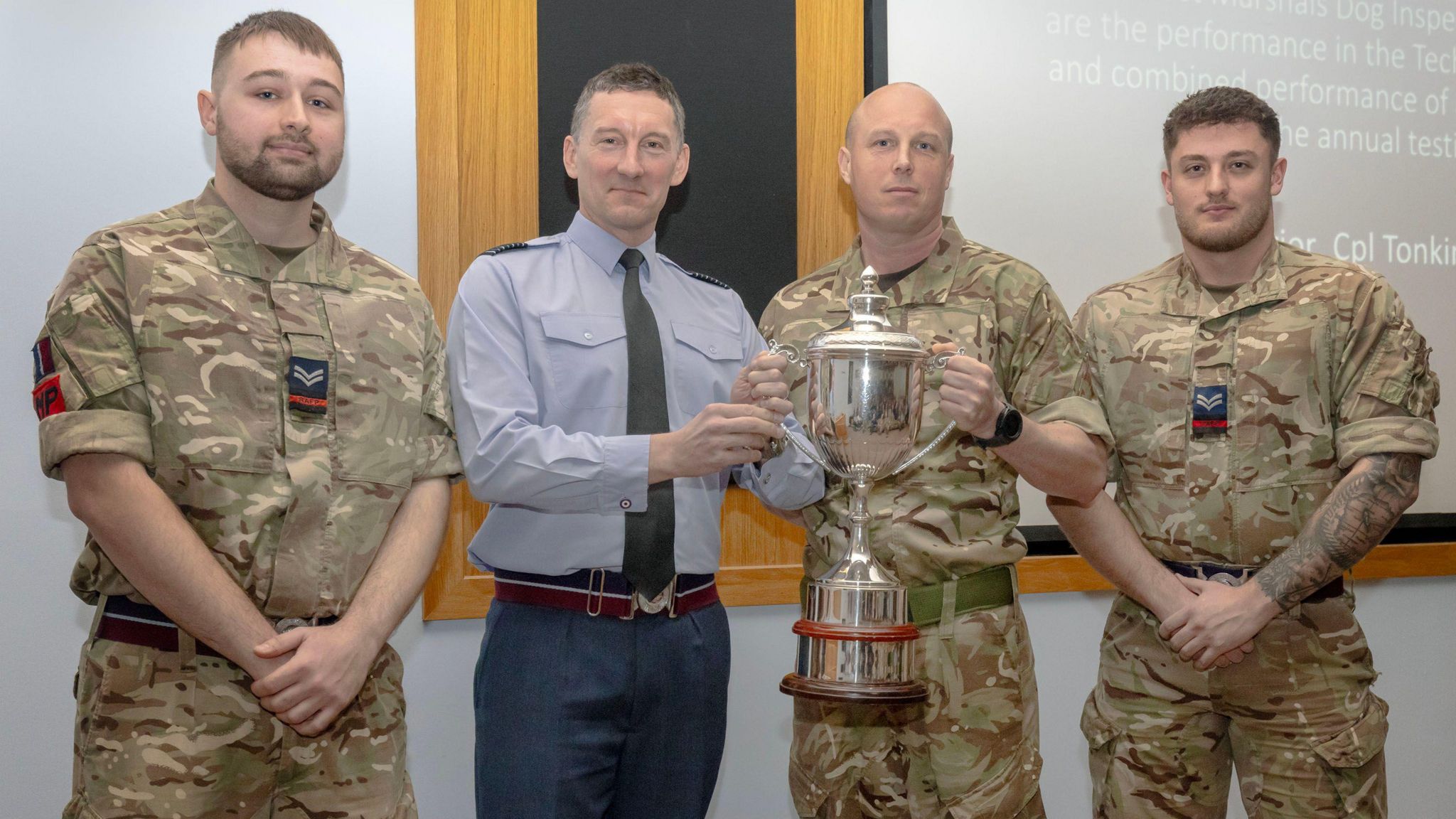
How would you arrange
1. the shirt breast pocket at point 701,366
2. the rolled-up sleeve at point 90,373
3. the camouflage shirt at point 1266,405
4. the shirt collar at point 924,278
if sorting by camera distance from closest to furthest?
the rolled-up sleeve at point 90,373
the shirt breast pocket at point 701,366
the shirt collar at point 924,278
the camouflage shirt at point 1266,405

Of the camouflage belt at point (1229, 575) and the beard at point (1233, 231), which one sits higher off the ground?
the beard at point (1233, 231)

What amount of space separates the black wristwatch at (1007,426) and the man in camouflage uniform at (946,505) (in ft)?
0.04

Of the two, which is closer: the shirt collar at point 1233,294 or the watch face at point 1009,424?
the watch face at point 1009,424

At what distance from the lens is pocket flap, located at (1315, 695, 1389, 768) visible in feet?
7.20

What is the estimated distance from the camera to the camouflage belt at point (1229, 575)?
2.30 meters

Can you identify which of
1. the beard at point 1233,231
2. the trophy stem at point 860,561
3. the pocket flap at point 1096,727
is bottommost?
the pocket flap at point 1096,727

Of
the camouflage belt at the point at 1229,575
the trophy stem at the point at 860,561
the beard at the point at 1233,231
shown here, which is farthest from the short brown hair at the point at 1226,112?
the trophy stem at the point at 860,561

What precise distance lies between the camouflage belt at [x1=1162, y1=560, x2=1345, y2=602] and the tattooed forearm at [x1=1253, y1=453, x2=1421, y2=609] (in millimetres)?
51

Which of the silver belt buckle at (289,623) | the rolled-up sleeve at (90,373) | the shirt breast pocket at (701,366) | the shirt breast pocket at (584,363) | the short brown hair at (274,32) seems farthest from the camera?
the shirt breast pocket at (701,366)

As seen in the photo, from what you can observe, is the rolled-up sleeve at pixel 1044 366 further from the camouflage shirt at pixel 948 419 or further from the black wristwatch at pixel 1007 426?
the black wristwatch at pixel 1007 426

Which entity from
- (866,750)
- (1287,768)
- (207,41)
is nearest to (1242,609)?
(1287,768)

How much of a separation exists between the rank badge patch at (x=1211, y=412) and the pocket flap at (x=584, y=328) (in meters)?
1.19

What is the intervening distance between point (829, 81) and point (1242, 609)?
1.65 m

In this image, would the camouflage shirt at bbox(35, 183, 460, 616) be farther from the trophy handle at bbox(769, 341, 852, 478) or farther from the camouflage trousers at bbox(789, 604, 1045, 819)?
the camouflage trousers at bbox(789, 604, 1045, 819)
